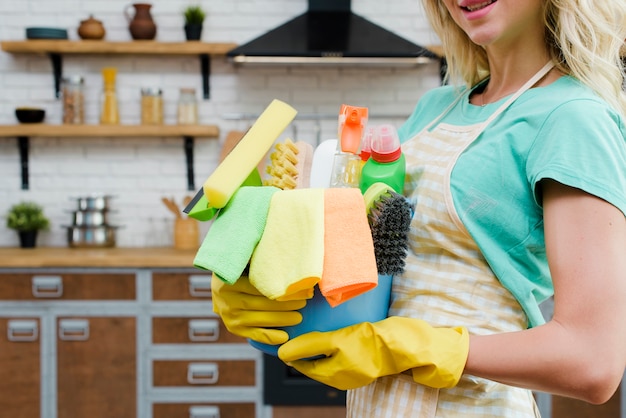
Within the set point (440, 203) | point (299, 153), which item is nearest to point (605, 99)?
point (440, 203)

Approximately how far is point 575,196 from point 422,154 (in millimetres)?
298

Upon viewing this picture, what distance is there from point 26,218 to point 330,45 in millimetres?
1747

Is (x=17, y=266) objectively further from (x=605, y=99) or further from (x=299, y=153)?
(x=605, y=99)

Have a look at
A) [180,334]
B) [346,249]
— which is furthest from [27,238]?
[346,249]

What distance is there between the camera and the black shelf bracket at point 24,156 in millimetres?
3916

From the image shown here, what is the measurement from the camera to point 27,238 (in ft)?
12.5

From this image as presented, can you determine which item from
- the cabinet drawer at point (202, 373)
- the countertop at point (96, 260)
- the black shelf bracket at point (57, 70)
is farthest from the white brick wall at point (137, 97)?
the cabinet drawer at point (202, 373)

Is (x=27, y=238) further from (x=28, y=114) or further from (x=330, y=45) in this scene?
(x=330, y=45)

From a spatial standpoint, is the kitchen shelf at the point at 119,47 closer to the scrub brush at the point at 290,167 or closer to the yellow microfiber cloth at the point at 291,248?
the scrub brush at the point at 290,167

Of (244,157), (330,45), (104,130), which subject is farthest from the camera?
(104,130)

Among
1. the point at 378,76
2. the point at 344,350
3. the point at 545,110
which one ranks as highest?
the point at 378,76

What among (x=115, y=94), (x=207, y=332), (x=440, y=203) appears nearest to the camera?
(x=440, y=203)

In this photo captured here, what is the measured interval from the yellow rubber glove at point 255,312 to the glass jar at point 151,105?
118 inches

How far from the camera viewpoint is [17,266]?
3289mm
